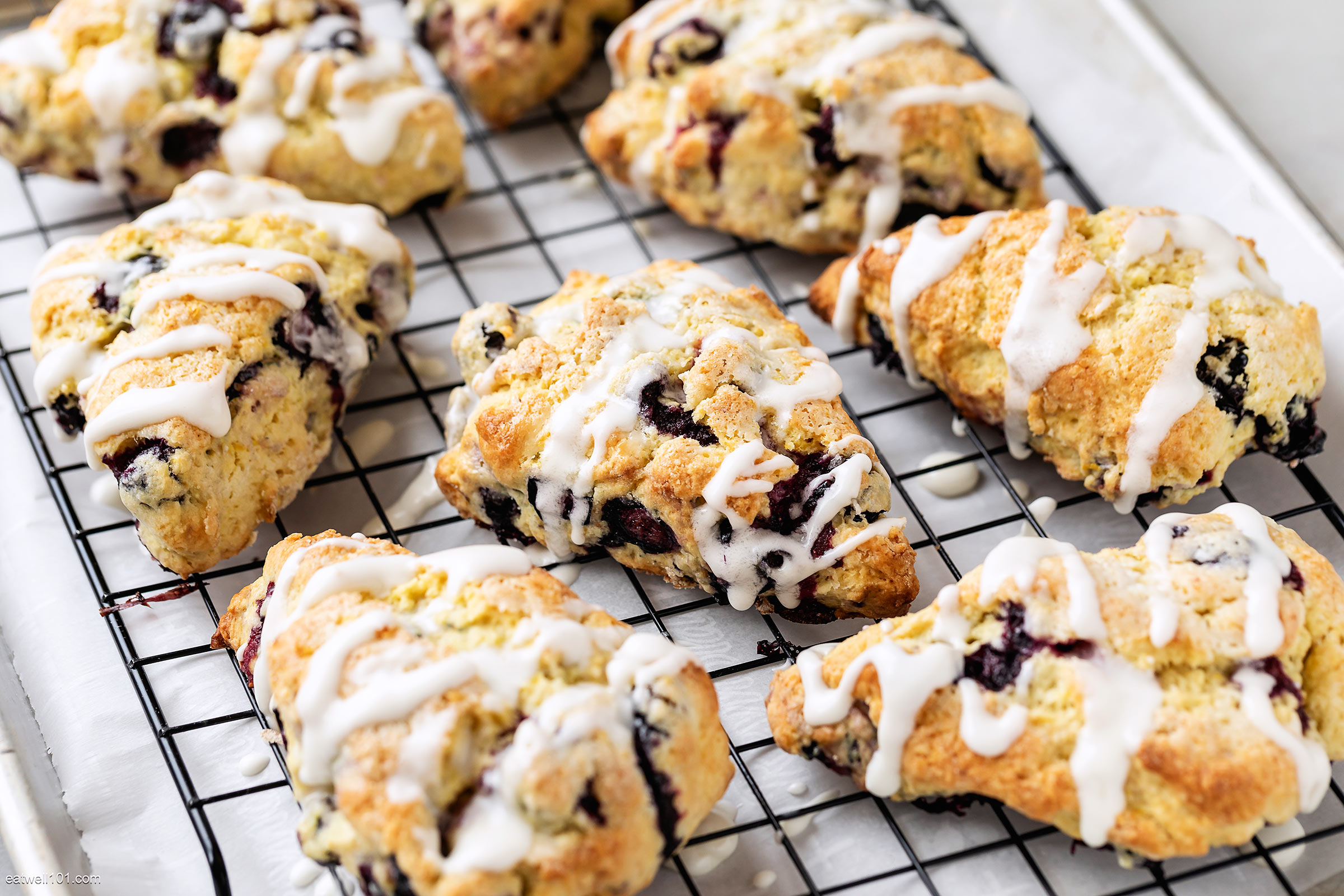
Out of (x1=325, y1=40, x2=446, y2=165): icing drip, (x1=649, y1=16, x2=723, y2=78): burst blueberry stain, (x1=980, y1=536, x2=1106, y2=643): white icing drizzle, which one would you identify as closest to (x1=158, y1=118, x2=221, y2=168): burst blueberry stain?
(x1=325, y1=40, x2=446, y2=165): icing drip

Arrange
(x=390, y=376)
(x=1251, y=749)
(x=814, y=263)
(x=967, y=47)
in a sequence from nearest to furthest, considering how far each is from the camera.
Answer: (x=1251, y=749)
(x=390, y=376)
(x=814, y=263)
(x=967, y=47)

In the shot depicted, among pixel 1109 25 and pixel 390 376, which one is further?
pixel 1109 25

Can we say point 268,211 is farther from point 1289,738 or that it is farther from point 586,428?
point 1289,738

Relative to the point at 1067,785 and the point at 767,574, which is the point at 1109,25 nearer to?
the point at 767,574

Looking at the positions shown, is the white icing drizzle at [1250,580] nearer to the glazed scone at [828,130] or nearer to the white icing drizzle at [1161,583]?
the white icing drizzle at [1161,583]

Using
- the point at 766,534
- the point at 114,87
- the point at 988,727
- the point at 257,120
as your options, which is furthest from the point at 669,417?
the point at 114,87

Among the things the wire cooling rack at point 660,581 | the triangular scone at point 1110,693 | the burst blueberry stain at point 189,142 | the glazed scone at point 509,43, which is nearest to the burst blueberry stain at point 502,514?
the wire cooling rack at point 660,581

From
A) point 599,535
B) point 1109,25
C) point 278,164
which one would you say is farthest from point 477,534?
point 1109,25
